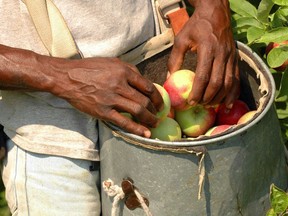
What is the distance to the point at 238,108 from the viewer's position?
2.12 meters

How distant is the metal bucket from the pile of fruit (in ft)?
0.50

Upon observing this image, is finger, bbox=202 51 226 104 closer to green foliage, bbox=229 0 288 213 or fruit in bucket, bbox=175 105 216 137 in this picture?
fruit in bucket, bbox=175 105 216 137

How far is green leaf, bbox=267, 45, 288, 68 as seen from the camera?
7.10 ft

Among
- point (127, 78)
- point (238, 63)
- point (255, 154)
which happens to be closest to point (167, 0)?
point (238, 63)

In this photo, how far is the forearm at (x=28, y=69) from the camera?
6.12ft

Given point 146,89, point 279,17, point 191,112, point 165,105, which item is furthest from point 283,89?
point 146,89

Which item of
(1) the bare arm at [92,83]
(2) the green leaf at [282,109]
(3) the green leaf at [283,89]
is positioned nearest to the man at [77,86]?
(1) the bare arm at [92,83]

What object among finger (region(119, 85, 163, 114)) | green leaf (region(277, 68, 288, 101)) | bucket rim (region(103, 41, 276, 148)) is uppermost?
finger (region(119, 85, 163, 114))

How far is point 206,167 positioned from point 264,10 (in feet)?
2.38

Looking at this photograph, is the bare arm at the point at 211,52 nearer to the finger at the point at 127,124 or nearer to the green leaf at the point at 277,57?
the green leaf at the point at 277,57

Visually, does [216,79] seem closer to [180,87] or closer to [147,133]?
[180,87]

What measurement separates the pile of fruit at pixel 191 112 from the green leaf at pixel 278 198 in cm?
Answer: 26

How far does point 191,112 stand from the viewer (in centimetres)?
212

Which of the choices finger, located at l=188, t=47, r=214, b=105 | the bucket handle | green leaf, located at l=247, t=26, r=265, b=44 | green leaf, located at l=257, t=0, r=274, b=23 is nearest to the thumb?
finger, located at l=188, t=47, r=214, b=105
